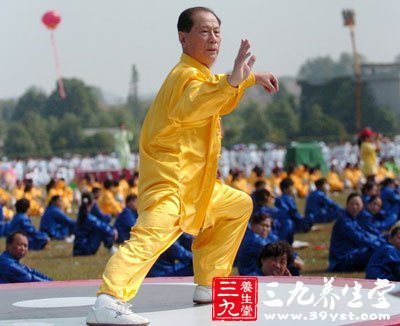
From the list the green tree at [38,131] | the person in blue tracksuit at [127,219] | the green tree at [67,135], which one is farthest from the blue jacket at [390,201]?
the green tree at [67,135]

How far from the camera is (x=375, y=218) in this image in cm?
1370

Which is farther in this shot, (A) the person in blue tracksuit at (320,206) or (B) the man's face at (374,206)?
(A) the person in blue tracksuit at (320,206)

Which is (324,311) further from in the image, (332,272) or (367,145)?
(367,145)

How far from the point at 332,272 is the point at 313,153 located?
21.0 m

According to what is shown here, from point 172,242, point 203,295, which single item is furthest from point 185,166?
point 203,295

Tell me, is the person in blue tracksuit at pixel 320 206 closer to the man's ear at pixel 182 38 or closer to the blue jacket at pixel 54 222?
the blue jacket at pixel 54 222

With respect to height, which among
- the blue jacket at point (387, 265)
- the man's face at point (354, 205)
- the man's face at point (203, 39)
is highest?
the man's face at point (203, 39)

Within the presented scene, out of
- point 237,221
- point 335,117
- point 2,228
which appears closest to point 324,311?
point 237,221

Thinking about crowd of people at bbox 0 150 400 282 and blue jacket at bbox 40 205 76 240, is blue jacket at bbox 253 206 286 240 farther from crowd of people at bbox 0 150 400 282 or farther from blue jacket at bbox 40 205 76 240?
blue jacket at bbox 40 205 76 240

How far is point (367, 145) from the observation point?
2319 centimetres

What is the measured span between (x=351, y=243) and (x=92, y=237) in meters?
3.98

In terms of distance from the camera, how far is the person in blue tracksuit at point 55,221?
15438mm

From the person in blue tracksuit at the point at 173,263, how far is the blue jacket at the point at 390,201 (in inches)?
203

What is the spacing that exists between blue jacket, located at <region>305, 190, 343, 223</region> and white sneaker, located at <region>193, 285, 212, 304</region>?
1034 cm
